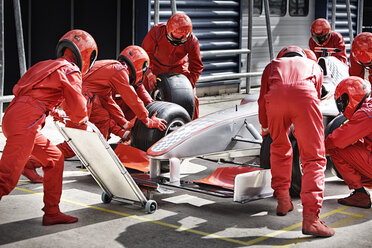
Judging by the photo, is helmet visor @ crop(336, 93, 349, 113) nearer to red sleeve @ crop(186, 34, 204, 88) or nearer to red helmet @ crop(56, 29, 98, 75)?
red helmet @ crop(56, 29, 98, 75)

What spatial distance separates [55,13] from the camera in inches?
600

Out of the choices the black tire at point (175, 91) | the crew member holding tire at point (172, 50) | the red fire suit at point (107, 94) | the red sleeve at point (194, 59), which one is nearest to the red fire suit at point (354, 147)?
the red fire suit at point (107, 94)

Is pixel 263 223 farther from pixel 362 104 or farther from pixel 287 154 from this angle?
pixel 362 104

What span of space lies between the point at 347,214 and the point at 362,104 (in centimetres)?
106

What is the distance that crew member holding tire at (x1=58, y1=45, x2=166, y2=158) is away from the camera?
7285 mm

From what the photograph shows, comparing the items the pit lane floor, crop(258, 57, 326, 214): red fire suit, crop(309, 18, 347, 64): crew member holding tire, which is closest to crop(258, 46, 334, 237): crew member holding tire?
crop(258, 57, 326, 214): red fire suit

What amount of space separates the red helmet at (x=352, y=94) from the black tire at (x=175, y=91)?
2.72 m

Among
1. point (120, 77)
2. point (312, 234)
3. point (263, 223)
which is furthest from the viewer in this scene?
point (120, 77)

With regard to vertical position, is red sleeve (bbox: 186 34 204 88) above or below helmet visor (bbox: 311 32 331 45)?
below

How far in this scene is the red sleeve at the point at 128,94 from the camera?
23.6ft

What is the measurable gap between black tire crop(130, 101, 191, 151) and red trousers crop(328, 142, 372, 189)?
1.93 m

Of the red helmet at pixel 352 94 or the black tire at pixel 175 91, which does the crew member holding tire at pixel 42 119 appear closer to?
the red helmet at pixel 352 94

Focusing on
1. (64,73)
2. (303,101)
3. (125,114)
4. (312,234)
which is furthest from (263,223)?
(125,114)

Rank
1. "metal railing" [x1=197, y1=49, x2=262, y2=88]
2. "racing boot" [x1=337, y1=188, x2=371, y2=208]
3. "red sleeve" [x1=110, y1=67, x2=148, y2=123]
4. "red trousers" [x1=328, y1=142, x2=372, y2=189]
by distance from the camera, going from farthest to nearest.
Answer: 1. "metal railing" [x1=197, y1=49, x2=262, y2=88]
2. "red sleeve" [x1=110, y1=67, x2=148, y2=123]
3. "racing boot" [x1=337, y1=188, x2=371, y2=208]
4. "red trousers" [x1=328, y1=142, x2=372, y2=189]
